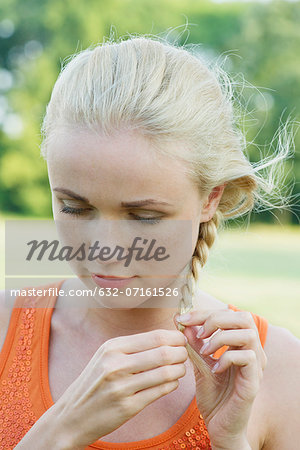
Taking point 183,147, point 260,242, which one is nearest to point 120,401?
point 183,147

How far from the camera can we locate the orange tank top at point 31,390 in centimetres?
197

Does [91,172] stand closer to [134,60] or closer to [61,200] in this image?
[61,200]

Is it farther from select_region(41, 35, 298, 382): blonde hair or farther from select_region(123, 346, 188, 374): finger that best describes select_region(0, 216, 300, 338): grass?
select_region(123, 346, 188, 374): finger

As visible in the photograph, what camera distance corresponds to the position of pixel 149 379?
1.64 m

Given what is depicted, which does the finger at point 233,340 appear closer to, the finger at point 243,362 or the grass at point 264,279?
the finger at point 243,362

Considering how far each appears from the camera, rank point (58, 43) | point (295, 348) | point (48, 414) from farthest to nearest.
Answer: point (58, 43) < point (295, 348) < point (48, 414)

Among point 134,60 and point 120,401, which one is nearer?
point 120,401

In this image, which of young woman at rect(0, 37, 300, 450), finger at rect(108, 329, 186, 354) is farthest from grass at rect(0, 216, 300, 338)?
finger at rect(108, 329, 186, 354)

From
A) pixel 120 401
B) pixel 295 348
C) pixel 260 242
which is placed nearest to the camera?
pixel 120 401

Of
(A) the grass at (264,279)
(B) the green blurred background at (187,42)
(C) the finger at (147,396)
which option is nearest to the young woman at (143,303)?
(C) the finger at (147,396)

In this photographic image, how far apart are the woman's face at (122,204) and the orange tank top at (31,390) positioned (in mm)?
361

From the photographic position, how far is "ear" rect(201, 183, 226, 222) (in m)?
2.12

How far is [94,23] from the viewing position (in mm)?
25797

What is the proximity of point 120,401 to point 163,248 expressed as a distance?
50 cm
